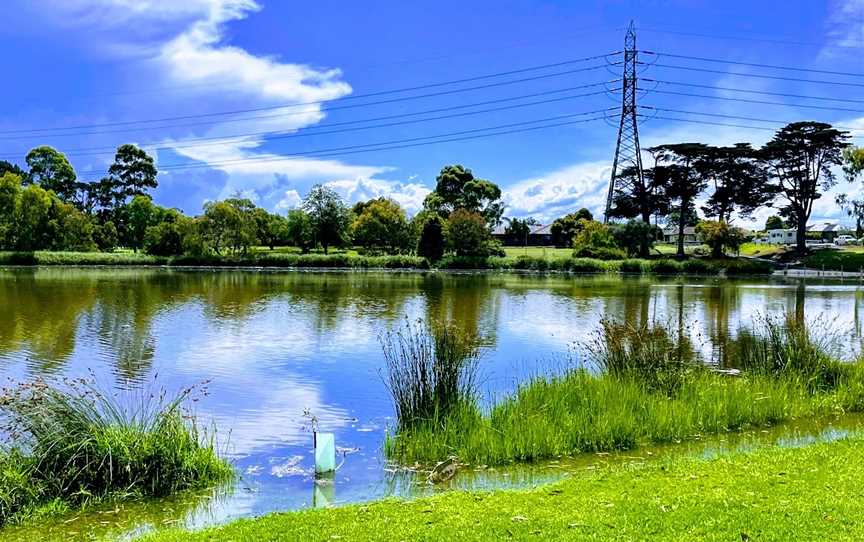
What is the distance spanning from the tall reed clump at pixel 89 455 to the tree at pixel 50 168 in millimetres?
81471

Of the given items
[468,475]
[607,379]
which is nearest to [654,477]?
[468,475]

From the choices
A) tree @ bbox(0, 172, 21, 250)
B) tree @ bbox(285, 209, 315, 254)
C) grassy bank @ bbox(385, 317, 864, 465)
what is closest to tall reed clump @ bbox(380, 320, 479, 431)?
grassy bank @ bbox(385, 317, 864, 465)

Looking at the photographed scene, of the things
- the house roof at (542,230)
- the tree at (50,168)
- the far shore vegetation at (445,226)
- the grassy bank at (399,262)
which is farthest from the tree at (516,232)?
the tree at (50,168)

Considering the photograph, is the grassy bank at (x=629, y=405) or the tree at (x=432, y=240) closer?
the grassy bank at (x=629, y=405)

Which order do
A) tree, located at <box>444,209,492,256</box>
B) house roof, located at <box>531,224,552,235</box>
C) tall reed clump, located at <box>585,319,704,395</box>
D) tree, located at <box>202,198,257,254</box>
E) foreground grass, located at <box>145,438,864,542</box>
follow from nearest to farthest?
1. foreground grass, located at <box>145,438,864,542</box>
2. tall reed clump, located at <box>585,319,704,395</box>
3. tree, located at <box>444,209,492,256</box>
4. tree, located at <box>202,198,257,254</box>
5. house roof, located at <box>531,224,552,235</box>

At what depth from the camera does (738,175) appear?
66.2m

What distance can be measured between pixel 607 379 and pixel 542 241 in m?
87.2

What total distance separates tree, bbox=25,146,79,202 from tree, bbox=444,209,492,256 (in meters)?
48.3

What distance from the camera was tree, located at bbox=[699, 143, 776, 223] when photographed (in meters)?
65.4

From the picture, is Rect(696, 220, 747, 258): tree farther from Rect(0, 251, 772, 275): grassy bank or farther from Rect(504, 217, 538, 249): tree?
Rect(504, 217, 538, 249): tree

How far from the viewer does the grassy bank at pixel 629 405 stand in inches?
323

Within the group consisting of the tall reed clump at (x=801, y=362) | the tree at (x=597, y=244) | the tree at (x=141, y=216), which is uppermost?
the tree at (x=141, y=216)

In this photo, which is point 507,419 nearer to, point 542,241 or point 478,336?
point 478,336

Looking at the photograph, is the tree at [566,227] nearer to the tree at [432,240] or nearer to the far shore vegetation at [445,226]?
the far shore vegetation at [445,226]
